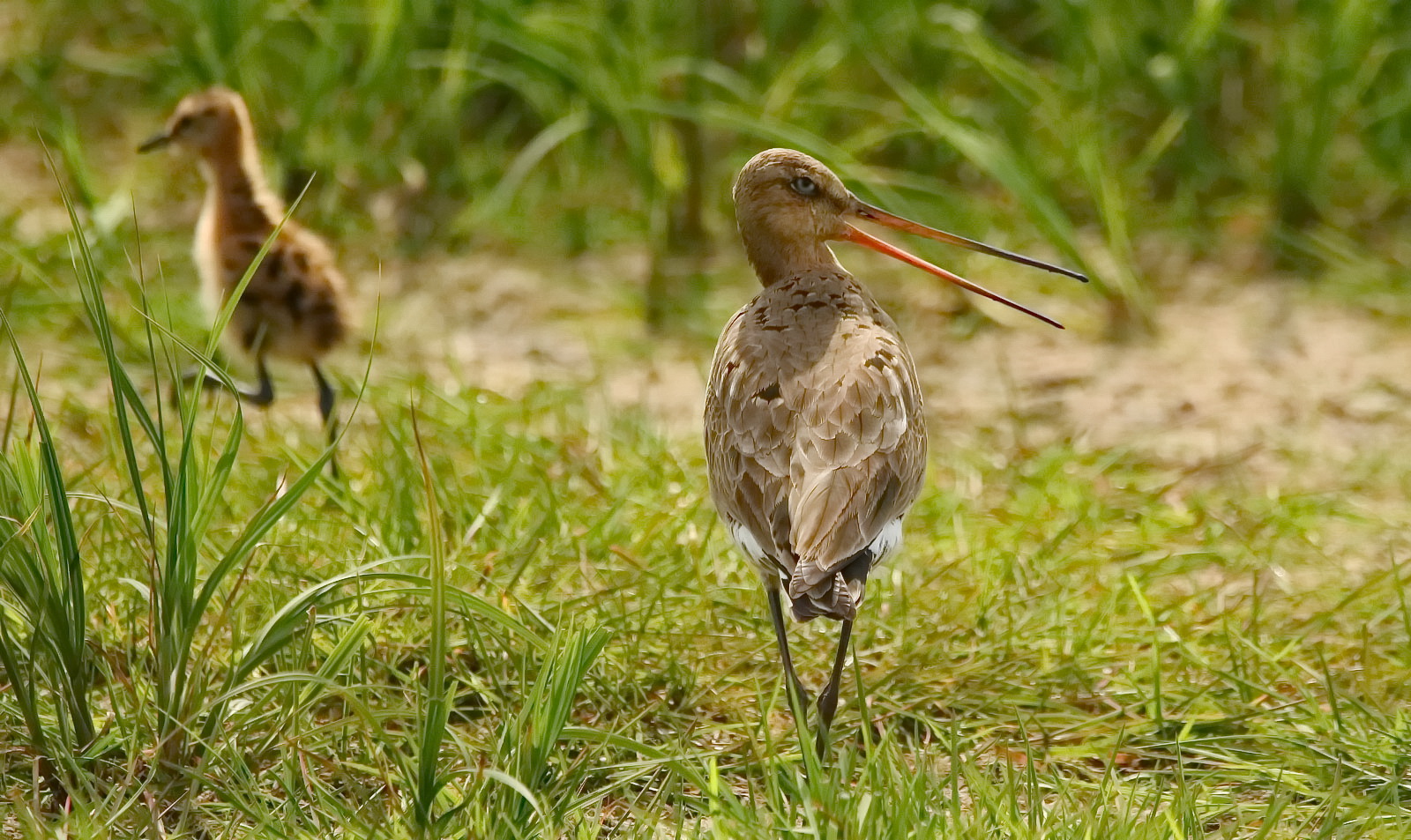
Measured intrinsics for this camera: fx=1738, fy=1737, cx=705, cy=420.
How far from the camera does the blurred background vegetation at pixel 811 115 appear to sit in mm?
6199

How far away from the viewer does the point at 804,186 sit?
3.96 meters

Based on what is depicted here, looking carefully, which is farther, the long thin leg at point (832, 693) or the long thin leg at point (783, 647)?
the long thin leg at point (832, 693)

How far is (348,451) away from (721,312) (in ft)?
5.15

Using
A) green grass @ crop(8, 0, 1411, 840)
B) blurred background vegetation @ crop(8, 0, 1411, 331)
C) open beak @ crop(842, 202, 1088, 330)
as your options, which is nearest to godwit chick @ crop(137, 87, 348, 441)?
green grass @ crop(8, 0, 1411, 840)

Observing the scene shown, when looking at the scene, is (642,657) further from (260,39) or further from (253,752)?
(260,39)

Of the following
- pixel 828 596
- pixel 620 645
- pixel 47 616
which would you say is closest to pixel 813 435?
pixel 828 596

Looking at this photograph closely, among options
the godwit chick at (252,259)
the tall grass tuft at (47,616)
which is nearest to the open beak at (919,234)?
the godwit chick at (252,259)

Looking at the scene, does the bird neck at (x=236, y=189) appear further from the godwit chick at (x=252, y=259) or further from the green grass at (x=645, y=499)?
the green grass at (x=645, y=499)

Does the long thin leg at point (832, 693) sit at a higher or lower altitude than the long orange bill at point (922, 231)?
lower

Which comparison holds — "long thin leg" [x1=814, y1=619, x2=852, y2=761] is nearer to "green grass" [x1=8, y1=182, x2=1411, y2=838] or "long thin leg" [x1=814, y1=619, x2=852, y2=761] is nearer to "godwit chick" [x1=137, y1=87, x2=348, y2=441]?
"green grass" [x1=8, y1=182, x2=1411, y2=838]

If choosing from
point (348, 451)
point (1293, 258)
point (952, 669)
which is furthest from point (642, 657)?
point (1293, 258)

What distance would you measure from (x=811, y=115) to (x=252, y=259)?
2.48m

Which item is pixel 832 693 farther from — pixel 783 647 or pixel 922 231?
pixel 922 231

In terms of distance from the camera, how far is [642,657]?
3.69 meters
